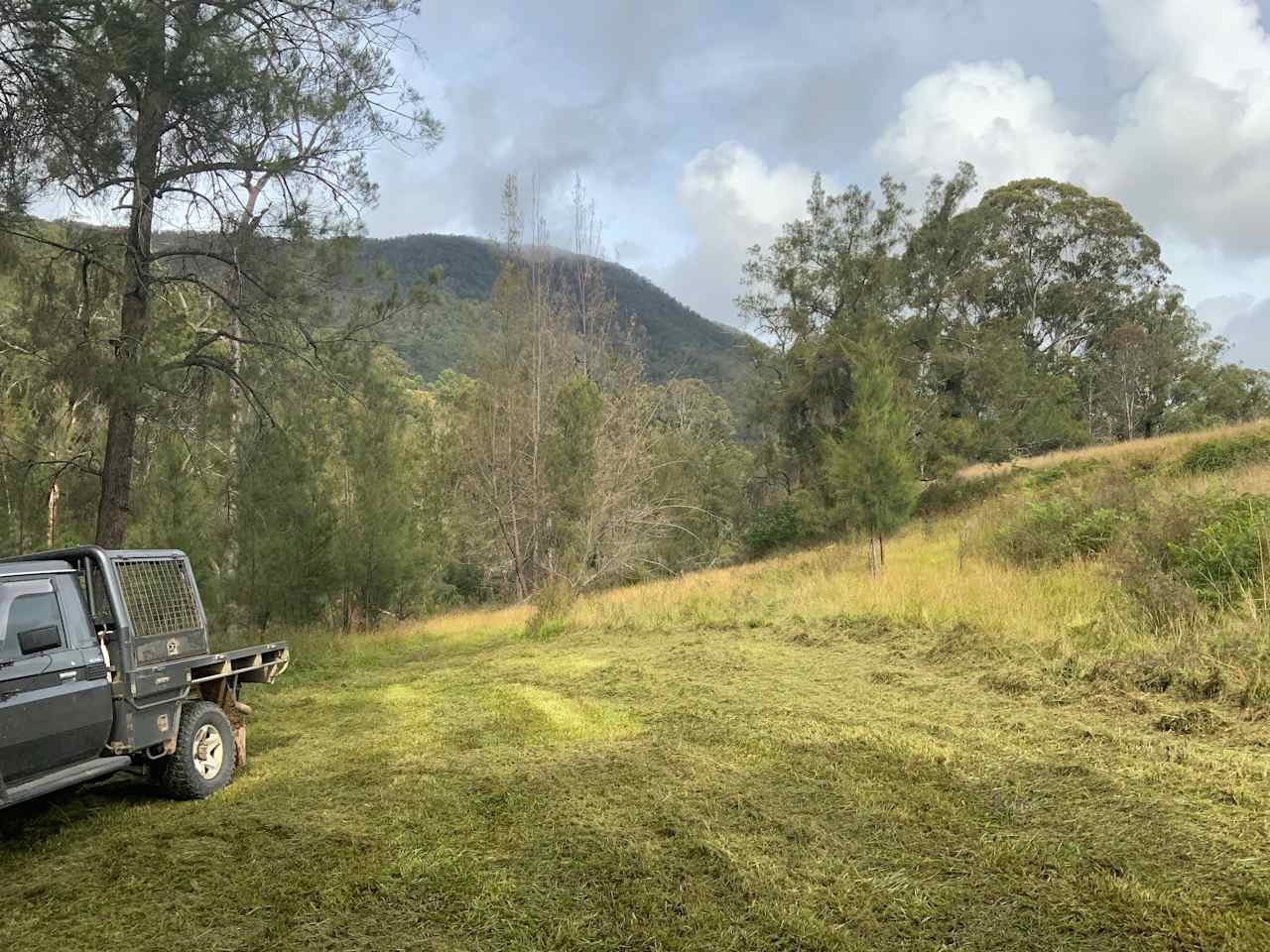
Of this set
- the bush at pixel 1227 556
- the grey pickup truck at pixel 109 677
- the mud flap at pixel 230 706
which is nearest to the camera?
the grey pickup truck at pixel 109 677

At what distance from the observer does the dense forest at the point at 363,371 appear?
8414 mm

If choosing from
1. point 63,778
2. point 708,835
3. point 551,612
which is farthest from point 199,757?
point 551,612

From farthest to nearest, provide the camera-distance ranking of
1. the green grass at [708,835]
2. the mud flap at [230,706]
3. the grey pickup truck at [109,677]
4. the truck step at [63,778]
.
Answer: the mud flap at [230,706] < the grey pickup truck at [109,677] < the truck step at [63,778] < the green grass at [708,835]

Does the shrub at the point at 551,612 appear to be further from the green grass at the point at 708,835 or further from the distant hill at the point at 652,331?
the distant hill at the point at 652,331

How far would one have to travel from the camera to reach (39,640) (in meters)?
4.28

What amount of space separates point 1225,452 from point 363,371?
802 inches

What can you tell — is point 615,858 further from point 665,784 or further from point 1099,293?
point 1099,293

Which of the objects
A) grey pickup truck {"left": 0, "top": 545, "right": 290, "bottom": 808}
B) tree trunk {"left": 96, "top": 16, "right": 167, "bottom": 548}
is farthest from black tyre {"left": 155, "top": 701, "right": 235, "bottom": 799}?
tree trunk {"left": 96, "top": 16, "right": 167, "bottom": 548}

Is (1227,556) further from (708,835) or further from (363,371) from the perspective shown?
(363,371)

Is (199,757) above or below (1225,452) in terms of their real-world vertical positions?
below

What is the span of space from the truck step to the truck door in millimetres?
48

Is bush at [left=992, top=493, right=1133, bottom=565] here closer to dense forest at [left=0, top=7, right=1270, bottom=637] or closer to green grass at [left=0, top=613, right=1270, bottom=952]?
dense forest at [left=0, top=7, right=1270, bottom=637]

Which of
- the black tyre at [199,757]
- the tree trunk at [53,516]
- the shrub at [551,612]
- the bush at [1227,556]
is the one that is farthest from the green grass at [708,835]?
the tree trunk at [53,516]

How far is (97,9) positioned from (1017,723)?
1000 cm
